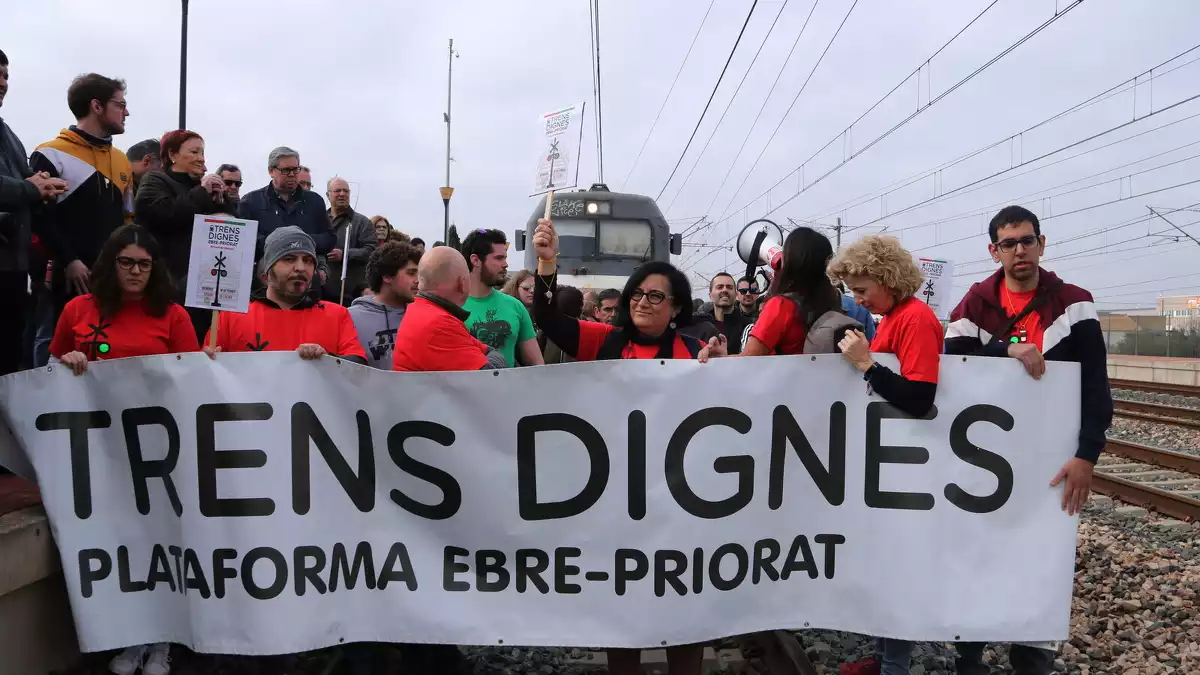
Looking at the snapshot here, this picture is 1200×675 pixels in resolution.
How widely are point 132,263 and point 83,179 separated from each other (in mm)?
1165

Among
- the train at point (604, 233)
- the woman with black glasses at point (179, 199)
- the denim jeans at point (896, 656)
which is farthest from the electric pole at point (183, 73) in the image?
the denim jeans at point (896, 656)

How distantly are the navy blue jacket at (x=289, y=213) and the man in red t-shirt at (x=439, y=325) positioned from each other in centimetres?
243

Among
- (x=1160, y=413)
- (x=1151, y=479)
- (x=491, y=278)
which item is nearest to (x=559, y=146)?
(x=491, y=278)

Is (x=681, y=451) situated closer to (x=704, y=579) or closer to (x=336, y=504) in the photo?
(x=704, y=579)

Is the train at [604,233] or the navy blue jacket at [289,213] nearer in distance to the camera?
the navy blue jacket at [289,213]

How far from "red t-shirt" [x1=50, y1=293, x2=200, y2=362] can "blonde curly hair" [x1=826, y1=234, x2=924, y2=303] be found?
2602 millimetres

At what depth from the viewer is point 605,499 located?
3312 mm

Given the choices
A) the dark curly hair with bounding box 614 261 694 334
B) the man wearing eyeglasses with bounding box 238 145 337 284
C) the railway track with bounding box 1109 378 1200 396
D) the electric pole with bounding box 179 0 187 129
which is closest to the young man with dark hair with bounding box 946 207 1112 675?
the dark curly hair with bounding box 614 261 694 334

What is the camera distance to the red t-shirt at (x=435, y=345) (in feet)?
11.3

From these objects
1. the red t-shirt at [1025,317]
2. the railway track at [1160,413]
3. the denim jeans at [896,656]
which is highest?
the red t-shirt at [1025,317]

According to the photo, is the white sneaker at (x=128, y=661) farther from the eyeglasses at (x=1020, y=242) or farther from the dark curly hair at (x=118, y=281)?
the eyeglasses at (x=1020, y=242)

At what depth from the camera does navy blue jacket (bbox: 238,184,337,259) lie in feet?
18.7

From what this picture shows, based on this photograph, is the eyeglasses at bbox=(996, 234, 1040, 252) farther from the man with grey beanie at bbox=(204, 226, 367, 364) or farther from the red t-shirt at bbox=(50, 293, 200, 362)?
the red t-shirt at bbox=(50, 293, 200, 362)

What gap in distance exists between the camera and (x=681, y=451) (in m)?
3.32
